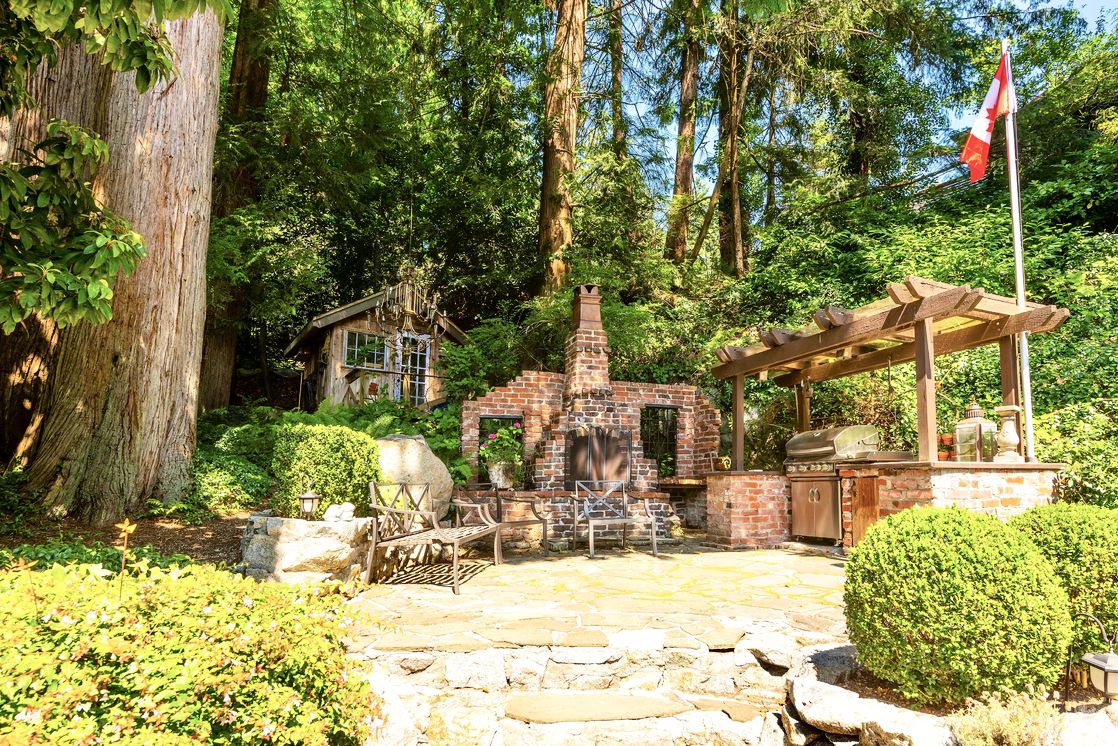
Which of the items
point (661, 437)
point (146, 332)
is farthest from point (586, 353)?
point (146, 332)

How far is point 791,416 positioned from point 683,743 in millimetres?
7746

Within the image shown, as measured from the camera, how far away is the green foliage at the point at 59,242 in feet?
12.1

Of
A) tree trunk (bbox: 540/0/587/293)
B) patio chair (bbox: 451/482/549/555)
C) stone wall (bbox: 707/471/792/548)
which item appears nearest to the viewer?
patio chair (bbox: 451/482/549/555)

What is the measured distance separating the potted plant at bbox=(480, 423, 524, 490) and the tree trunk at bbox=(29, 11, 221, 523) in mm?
3670

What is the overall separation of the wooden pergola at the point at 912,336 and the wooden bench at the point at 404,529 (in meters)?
3.85

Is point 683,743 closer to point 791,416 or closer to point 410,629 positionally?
point 410,629

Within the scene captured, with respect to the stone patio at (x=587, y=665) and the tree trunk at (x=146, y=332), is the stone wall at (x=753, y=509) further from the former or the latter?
the tree trunk at (x=146, y=332)

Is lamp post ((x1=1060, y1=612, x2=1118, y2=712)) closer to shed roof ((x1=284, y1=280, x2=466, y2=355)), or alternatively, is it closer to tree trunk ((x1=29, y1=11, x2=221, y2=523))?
tree trunk ((x1=29, y1=11, x2=221, y2=523))

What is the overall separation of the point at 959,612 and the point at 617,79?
13.4 metres

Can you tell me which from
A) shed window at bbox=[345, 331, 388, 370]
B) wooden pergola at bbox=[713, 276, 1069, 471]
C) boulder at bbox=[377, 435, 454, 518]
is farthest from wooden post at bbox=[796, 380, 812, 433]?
shed window at bbox=[345, 331, 388, 370]

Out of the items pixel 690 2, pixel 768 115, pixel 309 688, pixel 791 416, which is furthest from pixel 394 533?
pixel 768 115

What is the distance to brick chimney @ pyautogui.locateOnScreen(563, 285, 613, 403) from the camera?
912cm

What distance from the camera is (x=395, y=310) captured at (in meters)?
11.3

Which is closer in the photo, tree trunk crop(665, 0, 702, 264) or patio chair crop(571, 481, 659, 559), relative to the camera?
patio chair crop(571, 481, 659, 559)
